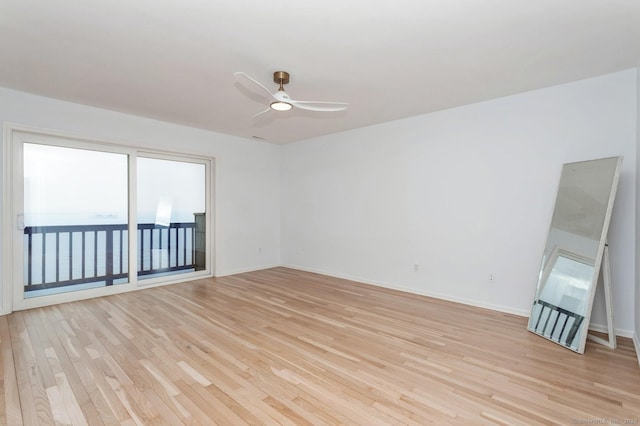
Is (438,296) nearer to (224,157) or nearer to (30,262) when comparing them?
(224,157)

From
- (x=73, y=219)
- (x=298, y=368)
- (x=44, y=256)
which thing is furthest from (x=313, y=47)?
(x=44, y=256)

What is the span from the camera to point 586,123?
10.1 feet

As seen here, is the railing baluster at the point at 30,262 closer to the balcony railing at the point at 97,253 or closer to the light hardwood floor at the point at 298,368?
the balcony railing at the point at 97,253

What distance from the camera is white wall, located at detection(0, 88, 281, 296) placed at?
3604 mm

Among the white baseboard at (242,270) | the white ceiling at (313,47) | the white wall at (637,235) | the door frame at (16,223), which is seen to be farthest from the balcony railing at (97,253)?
the white wall at (637,235)

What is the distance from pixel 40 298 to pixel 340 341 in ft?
12.5

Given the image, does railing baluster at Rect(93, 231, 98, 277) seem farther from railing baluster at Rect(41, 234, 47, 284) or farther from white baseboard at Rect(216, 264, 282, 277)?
white baseboard at Rect(216, 264, 282, 277)

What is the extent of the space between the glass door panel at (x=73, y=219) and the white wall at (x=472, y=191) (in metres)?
3.25

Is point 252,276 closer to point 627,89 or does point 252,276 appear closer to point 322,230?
point 322,230

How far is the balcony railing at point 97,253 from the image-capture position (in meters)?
3.74

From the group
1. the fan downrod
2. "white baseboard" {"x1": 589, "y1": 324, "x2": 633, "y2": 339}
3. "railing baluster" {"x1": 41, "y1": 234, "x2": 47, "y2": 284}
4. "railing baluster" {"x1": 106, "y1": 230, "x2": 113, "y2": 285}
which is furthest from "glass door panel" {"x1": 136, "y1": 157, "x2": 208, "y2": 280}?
"white baseboard" {"x1": 589, "y1": 324, "x2": 633, "y2": 339}

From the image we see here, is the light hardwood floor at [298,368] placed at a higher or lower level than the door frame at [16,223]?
lower

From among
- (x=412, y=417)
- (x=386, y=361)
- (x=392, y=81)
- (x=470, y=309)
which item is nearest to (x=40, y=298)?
(x=386, y=361)

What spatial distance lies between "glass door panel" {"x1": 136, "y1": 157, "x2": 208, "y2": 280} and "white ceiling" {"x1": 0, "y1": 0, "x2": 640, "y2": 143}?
131 cm
